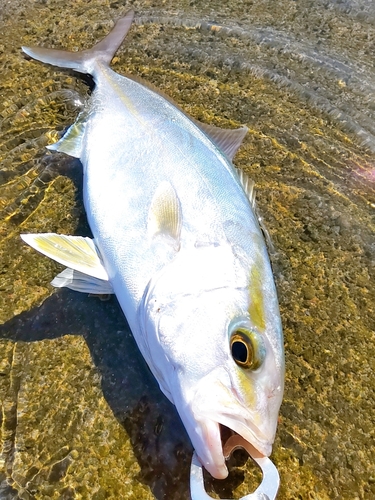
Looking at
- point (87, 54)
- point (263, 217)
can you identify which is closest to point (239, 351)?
point (263, 217)

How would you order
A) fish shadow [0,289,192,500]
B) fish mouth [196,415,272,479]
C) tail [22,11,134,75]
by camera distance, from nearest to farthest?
fish mouth [196,415,272,479]
fish shadow [0,289,192,500]
tail [22,11,134,75]

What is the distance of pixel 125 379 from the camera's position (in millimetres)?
1817

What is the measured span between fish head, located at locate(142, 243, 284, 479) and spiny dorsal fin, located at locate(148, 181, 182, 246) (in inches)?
6.1

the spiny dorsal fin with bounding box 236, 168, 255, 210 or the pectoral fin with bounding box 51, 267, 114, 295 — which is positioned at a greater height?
the spiny dorsal fin with bounding box 236, 168, 255, 210

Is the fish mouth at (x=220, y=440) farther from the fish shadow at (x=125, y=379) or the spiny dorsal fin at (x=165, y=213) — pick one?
the spiny dorsal fin at (x=165, y=213)

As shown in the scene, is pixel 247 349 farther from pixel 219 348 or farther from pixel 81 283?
pixel 81 283

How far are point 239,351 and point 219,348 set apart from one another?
0.06m

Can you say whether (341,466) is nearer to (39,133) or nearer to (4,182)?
(4,182)

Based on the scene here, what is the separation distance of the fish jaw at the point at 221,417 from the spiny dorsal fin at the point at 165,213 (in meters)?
0.57

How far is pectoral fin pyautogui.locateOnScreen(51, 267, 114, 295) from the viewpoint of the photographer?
1.84 meters

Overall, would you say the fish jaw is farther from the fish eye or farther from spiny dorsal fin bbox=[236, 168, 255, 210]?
spiny dorsal fin bbox=[236, 168, 255, 210]

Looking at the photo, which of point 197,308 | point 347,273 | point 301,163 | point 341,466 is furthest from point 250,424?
point 301,163

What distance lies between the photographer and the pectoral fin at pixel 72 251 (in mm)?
1808

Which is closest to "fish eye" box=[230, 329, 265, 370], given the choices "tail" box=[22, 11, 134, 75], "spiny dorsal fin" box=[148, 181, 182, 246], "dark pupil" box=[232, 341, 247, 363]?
"dark pupil" box=[232, 341, 247, 363]
